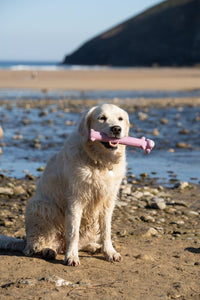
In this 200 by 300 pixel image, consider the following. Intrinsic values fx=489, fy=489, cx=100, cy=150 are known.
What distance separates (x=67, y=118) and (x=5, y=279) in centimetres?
1359

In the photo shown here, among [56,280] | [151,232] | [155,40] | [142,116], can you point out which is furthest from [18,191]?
[155,40]

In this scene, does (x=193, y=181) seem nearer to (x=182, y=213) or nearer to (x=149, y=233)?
(x=182, y=213)

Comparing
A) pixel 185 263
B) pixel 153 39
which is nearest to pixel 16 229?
pixel 185 263

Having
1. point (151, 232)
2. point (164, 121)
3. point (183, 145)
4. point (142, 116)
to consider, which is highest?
point (151, 232)

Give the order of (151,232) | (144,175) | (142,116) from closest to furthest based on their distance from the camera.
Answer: (151,232) → (144,175) → (142,116)

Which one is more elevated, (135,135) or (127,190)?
(127,190)

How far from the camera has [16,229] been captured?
6.51m

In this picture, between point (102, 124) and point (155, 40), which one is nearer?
point (102, 124)

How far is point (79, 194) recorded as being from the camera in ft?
17.0

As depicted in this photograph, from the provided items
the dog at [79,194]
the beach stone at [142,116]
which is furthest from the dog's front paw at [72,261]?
the beach stone at [142,116]

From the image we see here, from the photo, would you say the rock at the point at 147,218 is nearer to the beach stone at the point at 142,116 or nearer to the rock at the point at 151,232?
the rock at the point at 151,232

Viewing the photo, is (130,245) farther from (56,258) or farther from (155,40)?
(155,40)

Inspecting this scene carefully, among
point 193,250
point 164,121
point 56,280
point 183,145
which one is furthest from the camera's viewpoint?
point 164,121

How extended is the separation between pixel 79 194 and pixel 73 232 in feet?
1.38
